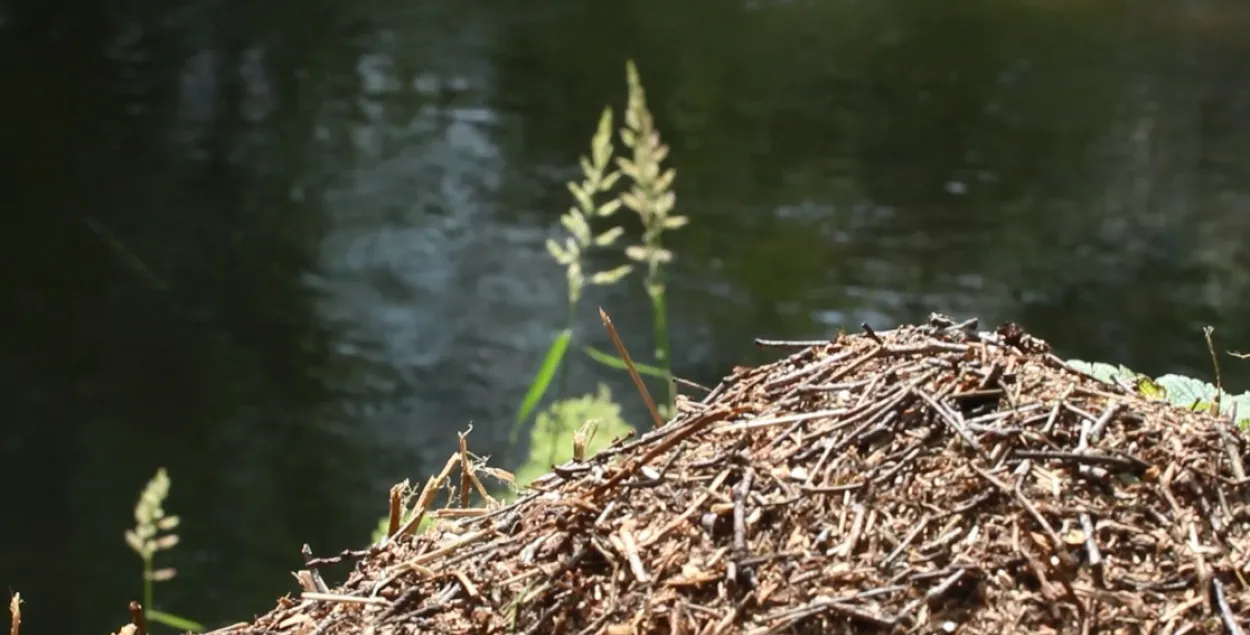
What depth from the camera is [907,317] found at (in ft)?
13.9

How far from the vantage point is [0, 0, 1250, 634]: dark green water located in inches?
152

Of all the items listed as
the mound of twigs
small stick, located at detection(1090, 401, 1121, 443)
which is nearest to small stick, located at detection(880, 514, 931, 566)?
the mound of twigs

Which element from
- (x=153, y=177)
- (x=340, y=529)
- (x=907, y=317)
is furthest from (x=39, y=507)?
(x=907, y=317)

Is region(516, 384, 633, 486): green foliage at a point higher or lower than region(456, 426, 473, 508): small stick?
lower

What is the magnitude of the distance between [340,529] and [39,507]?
1011 mm

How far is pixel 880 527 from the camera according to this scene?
2.47 feet

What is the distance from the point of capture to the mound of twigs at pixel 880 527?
72 centimetres

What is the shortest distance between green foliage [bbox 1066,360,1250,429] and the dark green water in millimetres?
2507

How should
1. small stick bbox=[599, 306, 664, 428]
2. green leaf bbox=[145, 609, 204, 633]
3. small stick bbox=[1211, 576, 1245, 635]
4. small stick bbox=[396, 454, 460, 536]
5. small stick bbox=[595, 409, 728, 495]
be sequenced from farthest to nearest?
green leaf bbox=[145, 609, 204, 633], small stick bbox=[599, 306, 664, 428], small stick bbox=[396, 454, 460, 536], small stick bbox=[595, 409, 728, 495], small stick bbox=[1211, 576, 1245, 635]

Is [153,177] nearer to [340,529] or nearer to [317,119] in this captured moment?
[317,119]

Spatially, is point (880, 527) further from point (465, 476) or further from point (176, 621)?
point (176, 621)

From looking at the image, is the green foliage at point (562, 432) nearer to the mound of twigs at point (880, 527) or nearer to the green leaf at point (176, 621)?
the green leaf at point (176, 621)

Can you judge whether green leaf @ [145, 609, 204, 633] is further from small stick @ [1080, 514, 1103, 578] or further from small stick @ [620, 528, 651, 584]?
small stick @ [1080, 514, 1103, 578]

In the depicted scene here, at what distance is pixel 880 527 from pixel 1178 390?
51 centimetres
